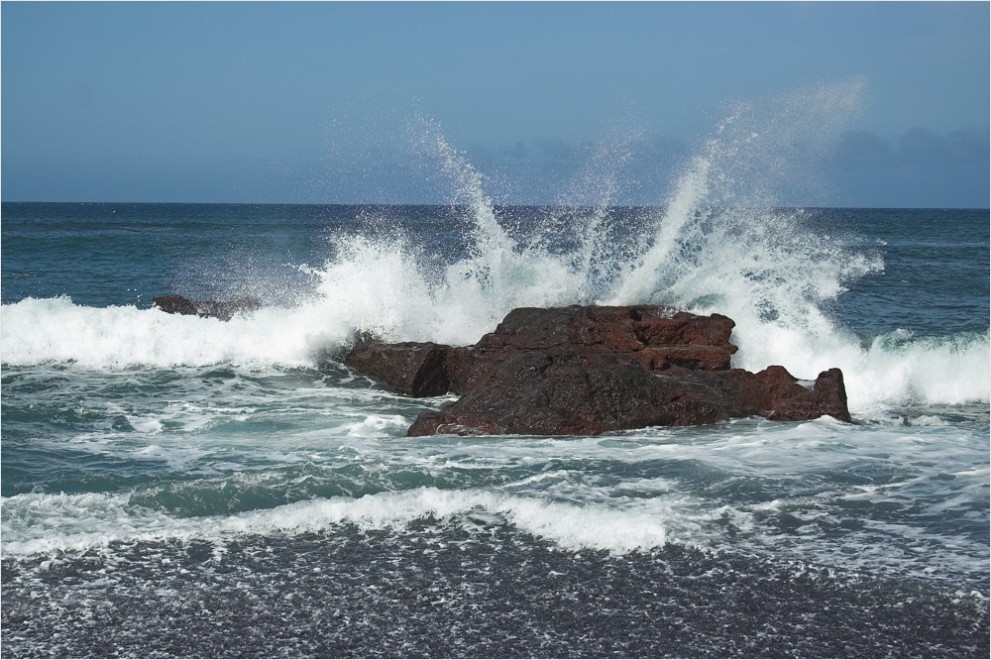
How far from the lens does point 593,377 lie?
26.8 feet

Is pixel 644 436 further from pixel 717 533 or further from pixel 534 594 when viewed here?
pixel 534 594

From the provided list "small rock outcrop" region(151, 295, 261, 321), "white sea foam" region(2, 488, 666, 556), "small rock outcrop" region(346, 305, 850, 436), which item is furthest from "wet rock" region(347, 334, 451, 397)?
"white sea foam" region(2, 488, 666, 556)

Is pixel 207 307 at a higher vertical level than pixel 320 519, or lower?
higher

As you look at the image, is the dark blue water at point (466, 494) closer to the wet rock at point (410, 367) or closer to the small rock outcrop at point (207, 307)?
the wet rock at point (410, 367)

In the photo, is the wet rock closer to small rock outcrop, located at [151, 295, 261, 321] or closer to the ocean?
the ocean

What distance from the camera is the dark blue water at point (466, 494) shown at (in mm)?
4365

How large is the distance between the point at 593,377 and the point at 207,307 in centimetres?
719

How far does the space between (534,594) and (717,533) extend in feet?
4.33

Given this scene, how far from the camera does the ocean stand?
14.3 ft

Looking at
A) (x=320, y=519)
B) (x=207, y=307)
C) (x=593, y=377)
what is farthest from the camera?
(x=207, y=307)

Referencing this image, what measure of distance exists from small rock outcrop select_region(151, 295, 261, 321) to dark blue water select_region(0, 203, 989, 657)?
58cm

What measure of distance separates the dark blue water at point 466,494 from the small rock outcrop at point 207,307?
0.58 m

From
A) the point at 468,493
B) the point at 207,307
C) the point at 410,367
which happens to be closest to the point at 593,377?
the point at 468,493

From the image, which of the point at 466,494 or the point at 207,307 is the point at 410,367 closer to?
the point at 466,494
